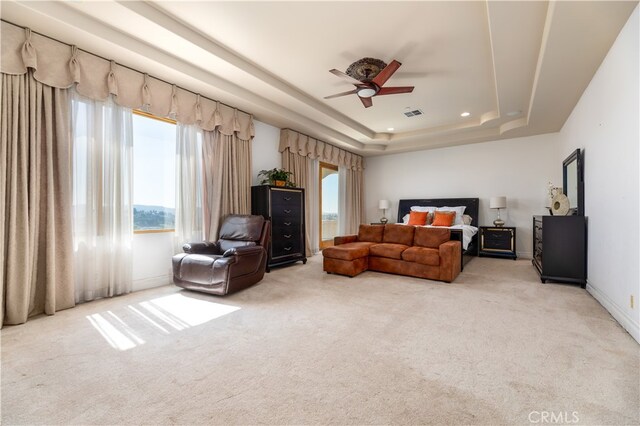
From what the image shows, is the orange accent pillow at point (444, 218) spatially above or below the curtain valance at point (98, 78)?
below

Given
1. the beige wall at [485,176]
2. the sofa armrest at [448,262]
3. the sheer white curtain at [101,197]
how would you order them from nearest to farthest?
the sheer white curtain at [101,197] → the sofa armrest at [448,262] → the beige wall at [485,176]

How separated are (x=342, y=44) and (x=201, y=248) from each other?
3024 mm

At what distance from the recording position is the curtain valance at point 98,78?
252 centimetres

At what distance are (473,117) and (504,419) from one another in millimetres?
5642

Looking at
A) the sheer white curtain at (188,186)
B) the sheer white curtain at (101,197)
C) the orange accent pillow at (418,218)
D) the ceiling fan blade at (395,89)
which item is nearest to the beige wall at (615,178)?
the ceiling fan blade at (395,89)

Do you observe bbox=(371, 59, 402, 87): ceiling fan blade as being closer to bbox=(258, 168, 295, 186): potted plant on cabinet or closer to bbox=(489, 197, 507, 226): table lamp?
bbox=(258, 168, 295, 186): potted plant on cabinet

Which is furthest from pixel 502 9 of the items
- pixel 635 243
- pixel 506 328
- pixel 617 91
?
pixel 506 328

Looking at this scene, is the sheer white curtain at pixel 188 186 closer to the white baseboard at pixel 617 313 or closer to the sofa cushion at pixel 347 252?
the sofa cushion at pixel 347 252

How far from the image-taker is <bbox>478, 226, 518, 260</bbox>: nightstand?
5863 millimetres

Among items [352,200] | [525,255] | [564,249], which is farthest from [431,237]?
[352,200]

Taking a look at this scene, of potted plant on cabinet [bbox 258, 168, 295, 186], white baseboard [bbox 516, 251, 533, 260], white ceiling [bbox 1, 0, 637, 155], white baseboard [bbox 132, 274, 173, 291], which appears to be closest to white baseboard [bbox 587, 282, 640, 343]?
white ceiling [bbox 1, 0, 637, 155]

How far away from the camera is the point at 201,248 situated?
3707 mm

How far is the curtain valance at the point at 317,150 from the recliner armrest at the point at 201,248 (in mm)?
2552

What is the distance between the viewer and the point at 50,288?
2699 millimetres
